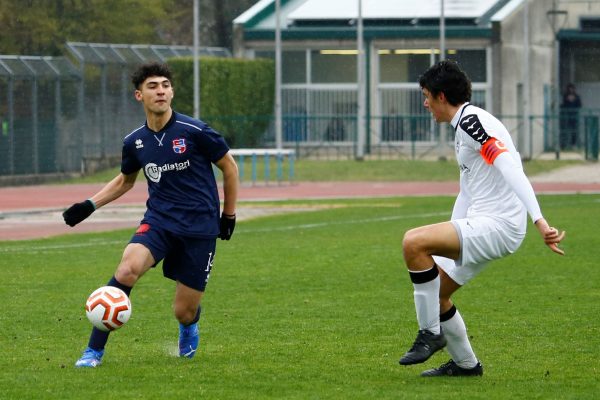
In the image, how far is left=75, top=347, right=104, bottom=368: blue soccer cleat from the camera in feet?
28.4

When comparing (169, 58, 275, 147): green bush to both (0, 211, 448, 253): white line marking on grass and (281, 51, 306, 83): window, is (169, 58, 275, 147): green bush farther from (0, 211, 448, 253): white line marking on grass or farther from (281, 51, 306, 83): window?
(0, 211, 448, 253): white line marking on grass

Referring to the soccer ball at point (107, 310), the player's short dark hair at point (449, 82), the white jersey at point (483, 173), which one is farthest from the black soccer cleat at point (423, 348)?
the soccer ball at point (107, 310)

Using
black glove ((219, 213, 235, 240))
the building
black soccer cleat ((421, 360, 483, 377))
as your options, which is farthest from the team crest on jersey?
the building

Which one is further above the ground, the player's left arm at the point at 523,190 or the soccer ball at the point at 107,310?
the player's left arm at the point at 523,190

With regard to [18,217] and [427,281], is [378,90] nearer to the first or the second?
[18,217]

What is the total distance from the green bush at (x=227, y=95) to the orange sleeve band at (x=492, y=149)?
3304 centimetres

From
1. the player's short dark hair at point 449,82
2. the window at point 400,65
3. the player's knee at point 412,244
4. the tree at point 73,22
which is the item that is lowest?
the player's knee at point 412,244

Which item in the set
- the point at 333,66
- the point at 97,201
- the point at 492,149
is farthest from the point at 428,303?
the point at 333,66

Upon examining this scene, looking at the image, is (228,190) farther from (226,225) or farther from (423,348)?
(423,348)

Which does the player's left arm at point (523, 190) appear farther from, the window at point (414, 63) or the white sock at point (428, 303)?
the window at point (414, 63)

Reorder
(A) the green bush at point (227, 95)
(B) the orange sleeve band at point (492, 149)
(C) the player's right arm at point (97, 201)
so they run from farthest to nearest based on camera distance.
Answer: (A) the green bush at point (227, 95) → (C) the player's right arm at point (97, 201) → (B) the orange sleeve band at point (492, 149)

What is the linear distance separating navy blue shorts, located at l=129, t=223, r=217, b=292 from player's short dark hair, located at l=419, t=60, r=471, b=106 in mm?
1840

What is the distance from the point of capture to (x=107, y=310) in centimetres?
840

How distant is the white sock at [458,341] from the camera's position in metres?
8.13
